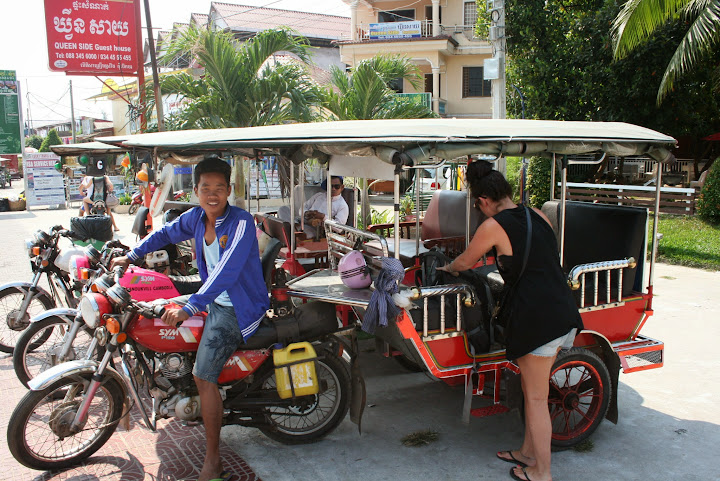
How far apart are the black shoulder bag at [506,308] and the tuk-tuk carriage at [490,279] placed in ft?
0.23

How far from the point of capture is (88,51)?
13281 millimetres

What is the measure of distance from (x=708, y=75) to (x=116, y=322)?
14353 millimetres

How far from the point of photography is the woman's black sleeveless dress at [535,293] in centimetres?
332

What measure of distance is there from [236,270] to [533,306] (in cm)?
174

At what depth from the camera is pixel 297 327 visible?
3854mm

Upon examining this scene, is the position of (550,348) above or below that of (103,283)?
below

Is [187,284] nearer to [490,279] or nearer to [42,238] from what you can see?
[42,238]

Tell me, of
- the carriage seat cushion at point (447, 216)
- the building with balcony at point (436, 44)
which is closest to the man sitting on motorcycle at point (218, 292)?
the carriage seat cushion at point (447, 216)

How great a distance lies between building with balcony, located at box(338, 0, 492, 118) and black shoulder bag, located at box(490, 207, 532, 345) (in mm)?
25209

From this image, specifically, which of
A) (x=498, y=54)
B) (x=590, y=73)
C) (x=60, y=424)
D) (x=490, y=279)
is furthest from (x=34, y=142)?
(x=490, y=279)

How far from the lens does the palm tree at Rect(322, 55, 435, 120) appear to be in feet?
34.2

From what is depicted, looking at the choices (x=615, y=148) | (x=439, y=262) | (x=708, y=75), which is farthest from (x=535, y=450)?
(x=708, y=75)

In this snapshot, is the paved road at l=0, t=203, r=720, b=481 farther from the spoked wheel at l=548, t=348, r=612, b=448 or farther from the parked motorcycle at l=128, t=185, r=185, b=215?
the parked motorcycle at l=128, t=185, r=185, b=215

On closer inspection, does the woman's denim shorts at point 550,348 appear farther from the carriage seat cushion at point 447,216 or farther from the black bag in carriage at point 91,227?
the black bag in carriage at point 91,227
